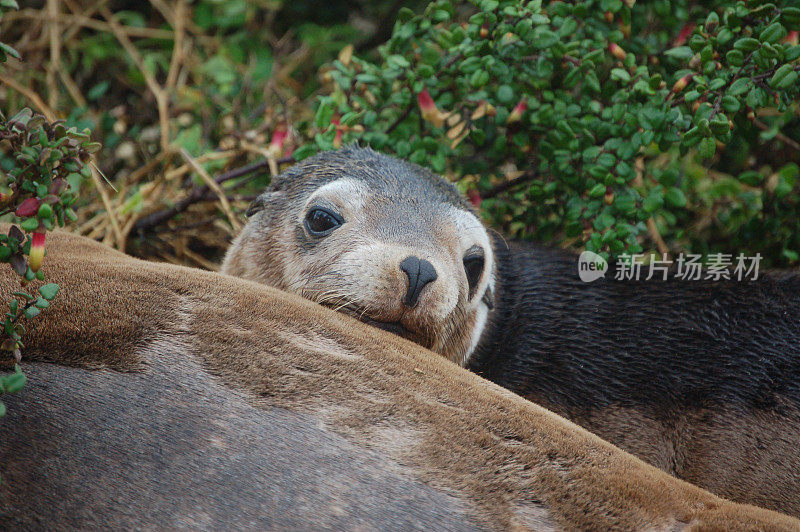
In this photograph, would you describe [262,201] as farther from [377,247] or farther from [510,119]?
[510,119]

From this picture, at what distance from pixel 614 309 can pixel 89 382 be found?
251cm

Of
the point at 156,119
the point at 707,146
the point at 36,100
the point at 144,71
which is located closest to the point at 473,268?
the point at 707,146

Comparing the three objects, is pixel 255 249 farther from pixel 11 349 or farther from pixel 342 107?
pixel 11 349

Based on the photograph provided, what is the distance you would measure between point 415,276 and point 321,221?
728 mm

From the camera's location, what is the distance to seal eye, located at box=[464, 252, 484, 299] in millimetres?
3342

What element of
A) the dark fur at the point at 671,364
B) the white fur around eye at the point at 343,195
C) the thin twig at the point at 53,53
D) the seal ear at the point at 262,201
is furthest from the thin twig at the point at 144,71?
the dark fur at the point at 671,364

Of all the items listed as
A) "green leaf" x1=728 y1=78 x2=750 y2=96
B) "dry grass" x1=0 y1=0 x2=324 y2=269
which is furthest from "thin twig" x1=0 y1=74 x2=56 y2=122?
"green leaf" x1=728 y1=78 x2=750 y2=96

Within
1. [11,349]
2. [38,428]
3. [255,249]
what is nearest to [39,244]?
Answer: [11,349]

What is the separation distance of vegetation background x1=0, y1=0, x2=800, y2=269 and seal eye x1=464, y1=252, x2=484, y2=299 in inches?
22.3

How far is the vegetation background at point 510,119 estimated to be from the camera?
11.2 ft

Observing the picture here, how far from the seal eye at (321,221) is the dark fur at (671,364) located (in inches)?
37.0

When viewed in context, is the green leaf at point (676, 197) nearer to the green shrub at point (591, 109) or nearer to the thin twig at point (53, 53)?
the green shrub at point (591, 109)

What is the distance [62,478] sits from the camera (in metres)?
1.75
